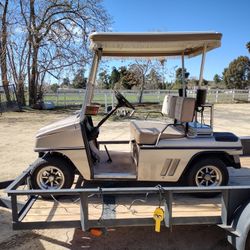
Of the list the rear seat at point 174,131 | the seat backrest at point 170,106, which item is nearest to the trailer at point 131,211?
the rear seat at point 174,131

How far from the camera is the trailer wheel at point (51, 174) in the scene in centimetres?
395

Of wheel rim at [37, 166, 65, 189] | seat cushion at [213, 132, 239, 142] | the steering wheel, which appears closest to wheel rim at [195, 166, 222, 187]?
seat cushion at [213, 132, 239, 142]

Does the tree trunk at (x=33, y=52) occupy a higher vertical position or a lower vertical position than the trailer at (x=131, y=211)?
higher

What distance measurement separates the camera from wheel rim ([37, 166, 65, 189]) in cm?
397

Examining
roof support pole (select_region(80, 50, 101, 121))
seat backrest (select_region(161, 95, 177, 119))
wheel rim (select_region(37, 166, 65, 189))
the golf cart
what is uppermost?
roof support pole (select_region(80, 50, 101, 121))

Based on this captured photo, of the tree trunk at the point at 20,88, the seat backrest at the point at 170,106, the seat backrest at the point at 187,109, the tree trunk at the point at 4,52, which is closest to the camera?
the seat backrest at the point at 187,109

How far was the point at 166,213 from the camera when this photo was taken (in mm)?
3098

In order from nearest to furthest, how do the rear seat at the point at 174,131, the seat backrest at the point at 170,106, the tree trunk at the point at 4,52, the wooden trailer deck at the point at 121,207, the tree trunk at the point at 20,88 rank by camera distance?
the wooden trailer deck at the point at 121,207, the rear seat at the point at 174,131, the seat backrest at the point at 170,106, the tree trunk at the point at 4,52, the tree trunk at the point at 20,88

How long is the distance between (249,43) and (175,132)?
155ft

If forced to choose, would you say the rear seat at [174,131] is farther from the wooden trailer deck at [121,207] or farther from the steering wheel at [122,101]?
the wooden trailer deck at [121,207]

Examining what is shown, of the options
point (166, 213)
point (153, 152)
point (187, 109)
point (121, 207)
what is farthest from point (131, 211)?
point (187, 109)

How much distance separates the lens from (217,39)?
143 inches

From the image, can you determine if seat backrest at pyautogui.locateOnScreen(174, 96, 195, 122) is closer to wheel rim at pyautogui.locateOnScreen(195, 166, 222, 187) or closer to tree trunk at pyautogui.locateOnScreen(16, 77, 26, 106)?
wheel rim at pyautogui.locateOnScreen(195, 166, 222, 187)

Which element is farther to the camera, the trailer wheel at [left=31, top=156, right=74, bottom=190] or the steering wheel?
the steering wheel
